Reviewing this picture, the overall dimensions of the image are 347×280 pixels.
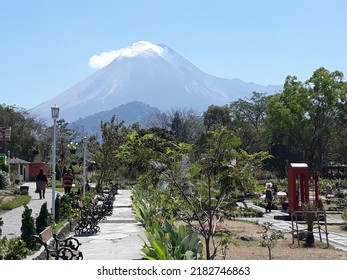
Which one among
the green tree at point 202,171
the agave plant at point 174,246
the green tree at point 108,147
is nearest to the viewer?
the agave plant at point 174,246

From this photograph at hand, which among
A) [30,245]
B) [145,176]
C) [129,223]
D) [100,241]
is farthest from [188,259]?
[129,223]

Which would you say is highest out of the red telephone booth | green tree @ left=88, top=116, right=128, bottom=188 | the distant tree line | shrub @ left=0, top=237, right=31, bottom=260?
the distant tree line

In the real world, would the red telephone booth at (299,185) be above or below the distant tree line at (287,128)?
below

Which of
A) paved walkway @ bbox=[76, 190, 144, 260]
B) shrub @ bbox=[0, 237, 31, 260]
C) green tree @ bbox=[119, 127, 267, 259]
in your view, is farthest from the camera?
paved walkway @ bbox=[76, 190, 144, 260]

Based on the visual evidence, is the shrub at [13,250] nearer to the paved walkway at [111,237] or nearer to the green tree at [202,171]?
the paved walkway at [111,237]

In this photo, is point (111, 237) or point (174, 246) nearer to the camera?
point (174, 246)

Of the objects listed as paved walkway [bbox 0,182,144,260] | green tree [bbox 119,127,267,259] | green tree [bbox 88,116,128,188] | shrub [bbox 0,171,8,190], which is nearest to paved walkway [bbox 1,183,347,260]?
paved walkway [bbox 0,182,144,260]

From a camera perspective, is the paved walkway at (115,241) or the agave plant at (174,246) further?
the paved walkway at (115,241)

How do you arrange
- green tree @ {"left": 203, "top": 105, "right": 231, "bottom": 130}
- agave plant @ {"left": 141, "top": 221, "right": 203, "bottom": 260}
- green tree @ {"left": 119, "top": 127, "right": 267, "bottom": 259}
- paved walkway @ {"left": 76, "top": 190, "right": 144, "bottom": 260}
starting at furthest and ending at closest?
green tree @ {"left": 203, "top": 105, "right": 231, "bottom": 130}
paved walkway @ {"left": 76, "top": 190, "right": 144, "bottom": 260}
green tree @ {"left": 119, "top": 127, "right": 267, "bottom": 259}
agave plant @ {"left": 141, "top": 221, "right": 203, "bottom": 260}

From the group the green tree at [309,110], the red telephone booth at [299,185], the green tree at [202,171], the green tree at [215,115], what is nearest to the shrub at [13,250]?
the green tree at [202,171]

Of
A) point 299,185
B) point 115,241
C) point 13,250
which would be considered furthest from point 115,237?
point 299,185

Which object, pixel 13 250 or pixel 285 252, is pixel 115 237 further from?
pixel 13 250

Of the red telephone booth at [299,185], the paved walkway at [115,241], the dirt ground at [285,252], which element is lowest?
the dirt ground at [285,252]

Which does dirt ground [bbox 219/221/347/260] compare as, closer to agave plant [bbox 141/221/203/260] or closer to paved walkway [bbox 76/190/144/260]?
paved walkway [bbox 76/190/144/260]
